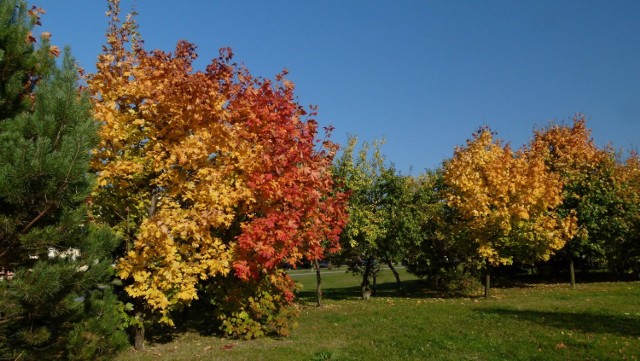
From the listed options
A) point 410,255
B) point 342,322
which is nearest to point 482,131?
point 410,255

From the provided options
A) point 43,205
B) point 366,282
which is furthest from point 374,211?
point 43,205

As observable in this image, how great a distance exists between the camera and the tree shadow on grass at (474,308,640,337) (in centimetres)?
1213

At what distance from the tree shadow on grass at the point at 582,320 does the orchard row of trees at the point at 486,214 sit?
4.68 meters

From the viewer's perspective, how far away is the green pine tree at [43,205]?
5.86m

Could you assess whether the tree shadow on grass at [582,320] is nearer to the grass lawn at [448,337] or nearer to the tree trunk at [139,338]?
the grass lawn at [448,337]

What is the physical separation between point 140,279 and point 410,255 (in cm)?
1770

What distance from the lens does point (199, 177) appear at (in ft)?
35.7

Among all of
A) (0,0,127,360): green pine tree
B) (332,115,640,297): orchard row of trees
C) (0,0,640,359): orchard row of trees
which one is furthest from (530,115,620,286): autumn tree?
(0,0,127,360): green pine tree

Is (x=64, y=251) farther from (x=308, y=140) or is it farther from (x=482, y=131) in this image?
(x=482, y=131)

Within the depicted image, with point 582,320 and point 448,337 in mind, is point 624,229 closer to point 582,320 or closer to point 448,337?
point 582,320

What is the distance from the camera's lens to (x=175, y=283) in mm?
10133

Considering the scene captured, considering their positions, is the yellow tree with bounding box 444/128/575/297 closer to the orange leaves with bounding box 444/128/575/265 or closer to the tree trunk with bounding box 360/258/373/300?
the orange leaves with bounding box 444/128/575/265

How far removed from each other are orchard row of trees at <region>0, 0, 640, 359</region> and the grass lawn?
105 centimetres

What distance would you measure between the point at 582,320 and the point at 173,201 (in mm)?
12263
